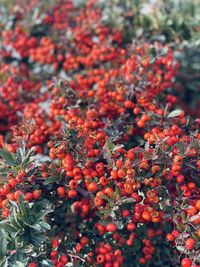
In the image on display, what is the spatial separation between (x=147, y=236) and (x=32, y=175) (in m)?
0.98

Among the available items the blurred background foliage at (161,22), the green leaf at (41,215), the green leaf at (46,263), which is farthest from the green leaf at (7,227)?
the blurred background foliage at (161,22)

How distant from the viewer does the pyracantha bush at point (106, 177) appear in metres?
2.86

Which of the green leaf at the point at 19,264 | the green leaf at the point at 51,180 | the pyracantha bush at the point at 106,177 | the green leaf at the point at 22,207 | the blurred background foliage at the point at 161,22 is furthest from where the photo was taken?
the blurred background foliage at the point at 161,22

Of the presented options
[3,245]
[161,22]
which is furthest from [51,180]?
[161,22]

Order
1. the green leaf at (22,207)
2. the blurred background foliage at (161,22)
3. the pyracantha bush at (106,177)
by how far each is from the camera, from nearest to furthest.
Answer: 1. the green leaf at (22,207)
2. the pyracantha bush at (106,177)
3. the blurred background foliage at (161,22)

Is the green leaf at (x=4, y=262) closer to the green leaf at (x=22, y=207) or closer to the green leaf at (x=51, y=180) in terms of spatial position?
the green leaf at (x=22, y=207)

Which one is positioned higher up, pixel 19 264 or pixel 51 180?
pixel 51 180

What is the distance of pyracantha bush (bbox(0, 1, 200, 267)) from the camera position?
2.86 meters

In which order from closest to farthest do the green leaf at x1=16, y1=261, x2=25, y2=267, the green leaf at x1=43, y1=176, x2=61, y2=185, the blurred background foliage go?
the green leaf at x1=16, y1=261, x2=25, y2=267 < the green leaf at x1=43, y1=176, x2=61, y2=185 < the blurred background foliage

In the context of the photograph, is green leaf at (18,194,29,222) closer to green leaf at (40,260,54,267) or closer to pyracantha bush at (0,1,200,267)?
pyracantha bush at (0,1,200,267)

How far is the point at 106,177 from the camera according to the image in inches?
123

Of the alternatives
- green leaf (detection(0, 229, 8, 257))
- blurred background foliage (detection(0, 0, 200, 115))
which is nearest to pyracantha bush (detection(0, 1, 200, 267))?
green leaf (detection(0, 229, 8, 257))

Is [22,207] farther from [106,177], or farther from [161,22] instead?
[161,22]

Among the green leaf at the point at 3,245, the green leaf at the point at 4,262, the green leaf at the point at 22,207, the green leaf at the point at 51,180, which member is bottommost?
the green leaf at the point at 4,262
